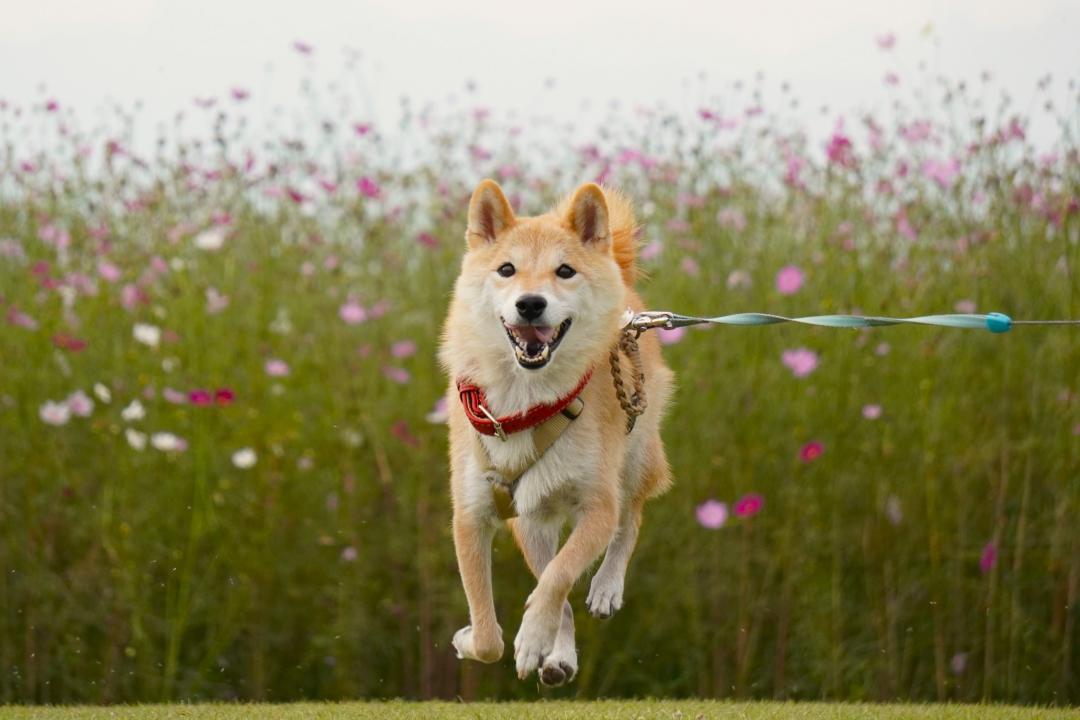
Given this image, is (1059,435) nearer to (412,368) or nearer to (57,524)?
(412,368)

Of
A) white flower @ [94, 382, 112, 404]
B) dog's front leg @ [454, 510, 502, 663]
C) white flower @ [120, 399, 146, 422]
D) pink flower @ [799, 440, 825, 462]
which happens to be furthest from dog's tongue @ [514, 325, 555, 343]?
white flower @ [94, 382, 112, 404]

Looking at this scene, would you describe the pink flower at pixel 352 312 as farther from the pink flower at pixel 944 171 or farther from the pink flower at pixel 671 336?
the pink flower at pixel 944 171

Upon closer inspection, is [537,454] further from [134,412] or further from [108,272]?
[108,272]

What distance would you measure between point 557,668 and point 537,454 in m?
0.46

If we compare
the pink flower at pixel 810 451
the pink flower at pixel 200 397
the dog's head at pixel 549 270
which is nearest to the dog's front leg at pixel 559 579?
the dog's head at pixel 549 270

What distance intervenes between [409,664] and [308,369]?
1.42 meters

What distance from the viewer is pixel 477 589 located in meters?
2.78

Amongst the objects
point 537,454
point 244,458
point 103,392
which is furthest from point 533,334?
point 103,392

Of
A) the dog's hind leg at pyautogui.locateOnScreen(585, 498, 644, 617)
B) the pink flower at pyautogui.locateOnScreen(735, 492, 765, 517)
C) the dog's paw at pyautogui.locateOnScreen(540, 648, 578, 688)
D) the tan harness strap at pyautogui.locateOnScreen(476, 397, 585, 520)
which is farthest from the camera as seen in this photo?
the pink flower at pyautogui.locateOnScreen(735, 492, 765, 517)

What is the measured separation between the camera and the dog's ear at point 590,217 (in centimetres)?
282

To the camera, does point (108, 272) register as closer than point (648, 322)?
No

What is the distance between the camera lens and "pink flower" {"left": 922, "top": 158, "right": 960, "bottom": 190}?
20.1 ft

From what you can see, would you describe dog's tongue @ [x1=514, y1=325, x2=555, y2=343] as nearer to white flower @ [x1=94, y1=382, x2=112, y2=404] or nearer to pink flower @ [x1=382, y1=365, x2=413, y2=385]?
pink flower @ [x1=382, y1=365, x2=413, y2=385]

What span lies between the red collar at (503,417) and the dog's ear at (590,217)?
339mm
